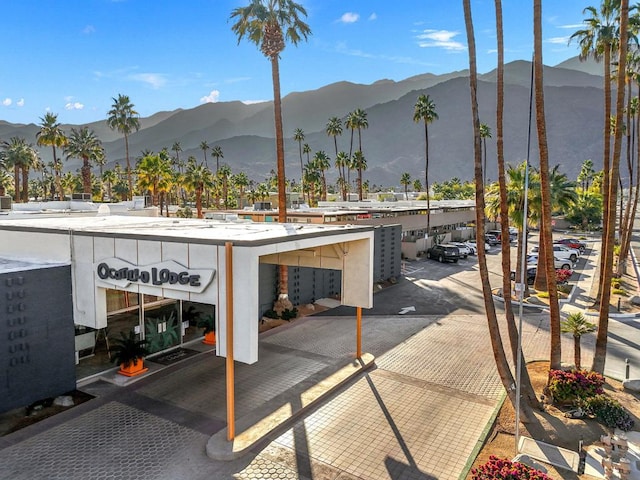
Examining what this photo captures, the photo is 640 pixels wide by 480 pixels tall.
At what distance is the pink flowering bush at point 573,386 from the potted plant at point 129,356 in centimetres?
1515

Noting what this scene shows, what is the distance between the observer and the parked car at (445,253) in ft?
148

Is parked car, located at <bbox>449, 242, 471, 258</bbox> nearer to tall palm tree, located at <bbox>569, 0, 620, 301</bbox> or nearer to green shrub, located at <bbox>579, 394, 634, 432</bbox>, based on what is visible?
tall palm tree, located at <bbox>569, 0, 620, 301</bbox>

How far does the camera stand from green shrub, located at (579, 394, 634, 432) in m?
13.1

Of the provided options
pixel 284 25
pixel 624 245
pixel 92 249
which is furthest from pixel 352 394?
pixel 624 245

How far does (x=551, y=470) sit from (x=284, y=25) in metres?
26.0

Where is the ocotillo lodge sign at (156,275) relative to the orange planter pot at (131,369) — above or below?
above

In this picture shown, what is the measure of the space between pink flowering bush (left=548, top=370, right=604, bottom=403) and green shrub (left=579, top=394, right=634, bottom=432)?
213 millimetres

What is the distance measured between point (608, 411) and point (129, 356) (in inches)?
658

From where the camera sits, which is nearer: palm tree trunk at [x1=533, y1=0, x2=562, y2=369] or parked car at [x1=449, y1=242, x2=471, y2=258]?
palm tree trunk at [x1=533, y1=0, x2=562, y2=369]

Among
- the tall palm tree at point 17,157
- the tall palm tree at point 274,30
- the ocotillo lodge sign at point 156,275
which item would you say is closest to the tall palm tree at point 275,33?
the tall palm tree at point 274,30

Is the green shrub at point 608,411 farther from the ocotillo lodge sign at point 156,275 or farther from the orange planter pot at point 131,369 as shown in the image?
the orange planter pot at point 131,369

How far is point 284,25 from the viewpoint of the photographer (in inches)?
1045

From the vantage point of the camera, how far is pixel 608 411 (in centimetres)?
1333

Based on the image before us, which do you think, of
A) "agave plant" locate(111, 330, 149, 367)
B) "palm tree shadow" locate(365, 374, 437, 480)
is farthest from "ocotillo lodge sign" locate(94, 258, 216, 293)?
"palm tree shadow" locate(365, 374, 437, 480)
